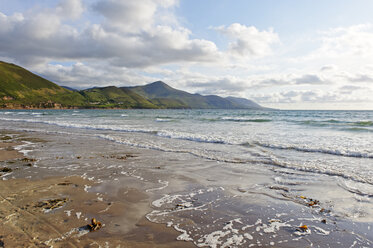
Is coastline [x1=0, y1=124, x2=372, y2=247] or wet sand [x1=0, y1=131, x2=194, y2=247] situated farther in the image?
coastline [x1=0, y1=124, x2=372, y2=247]

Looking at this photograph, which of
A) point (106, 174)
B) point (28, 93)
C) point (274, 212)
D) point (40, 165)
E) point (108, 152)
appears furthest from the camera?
point (28, 93)

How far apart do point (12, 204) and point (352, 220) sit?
26.5 feet

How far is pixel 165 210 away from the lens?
5.21m

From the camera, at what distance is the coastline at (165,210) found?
400 centimetres

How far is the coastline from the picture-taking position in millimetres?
3998

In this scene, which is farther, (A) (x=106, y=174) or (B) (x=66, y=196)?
(A) (x=106, y=174)

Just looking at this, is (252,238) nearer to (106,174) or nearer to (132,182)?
(132,182)

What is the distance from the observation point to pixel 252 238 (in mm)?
4082

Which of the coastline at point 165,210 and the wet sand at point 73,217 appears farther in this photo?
the coastline at point 165,210

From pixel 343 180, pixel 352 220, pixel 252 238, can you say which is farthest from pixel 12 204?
pixel 343 180

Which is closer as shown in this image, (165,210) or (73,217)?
(73,217)

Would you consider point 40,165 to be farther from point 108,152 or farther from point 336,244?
point 336,244

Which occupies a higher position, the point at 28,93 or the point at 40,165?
the point at 28,93

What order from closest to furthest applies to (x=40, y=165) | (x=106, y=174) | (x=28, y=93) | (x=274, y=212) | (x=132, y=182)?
(x=274, y=212) → (x=132, y=182) → (x=106, y=174) → (x=40, y=165) → (x=28, y=93)
